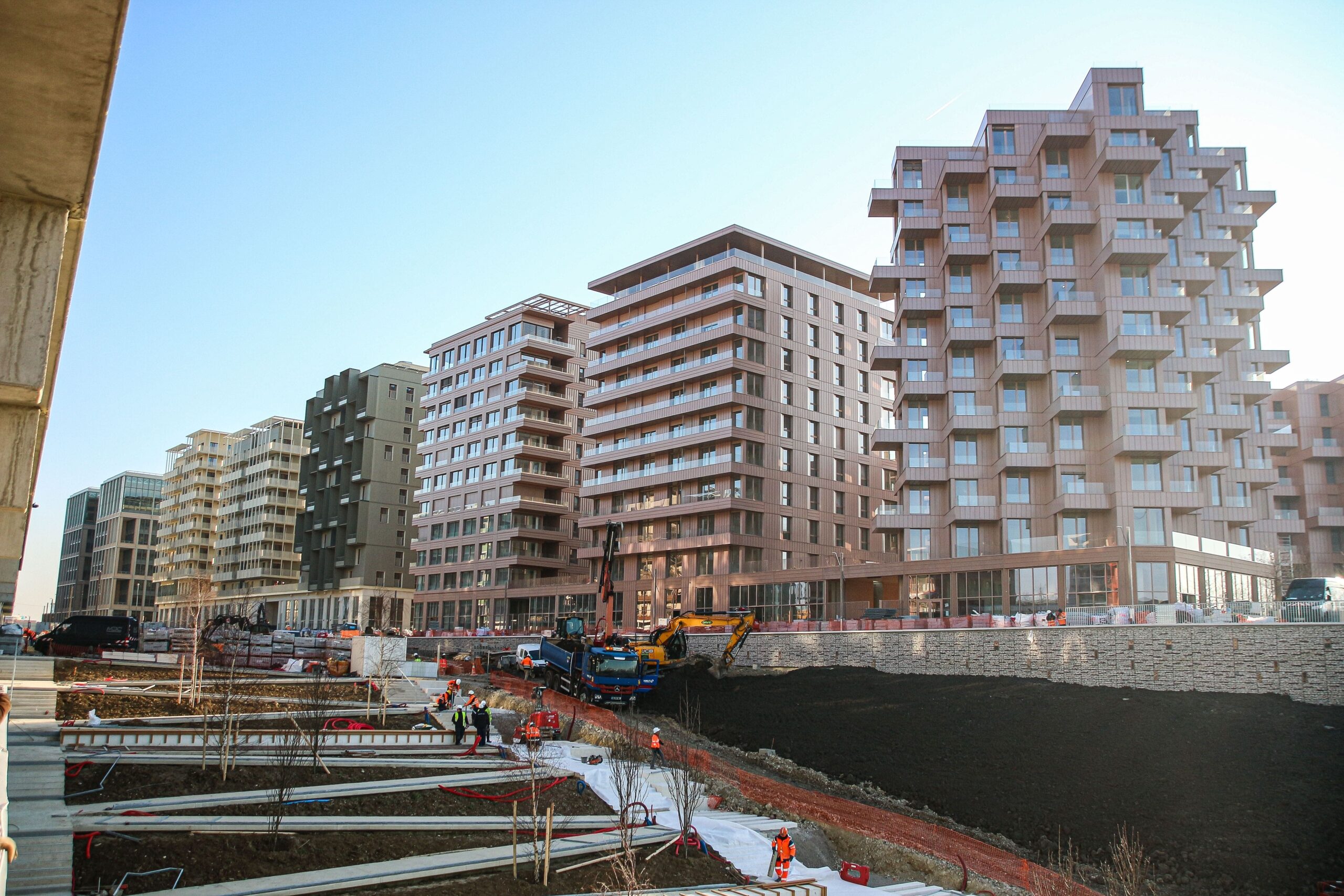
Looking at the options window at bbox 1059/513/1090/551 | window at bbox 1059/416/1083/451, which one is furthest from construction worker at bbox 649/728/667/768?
window at bbox 1059/416/1083/451

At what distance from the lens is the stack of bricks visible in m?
36.2

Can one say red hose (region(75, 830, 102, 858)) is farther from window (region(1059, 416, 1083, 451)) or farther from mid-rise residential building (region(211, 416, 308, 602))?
mid-rise residential building (region(211, 416, 308, 602))

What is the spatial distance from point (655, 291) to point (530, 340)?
2096 centimetres

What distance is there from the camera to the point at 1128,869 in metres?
18.7

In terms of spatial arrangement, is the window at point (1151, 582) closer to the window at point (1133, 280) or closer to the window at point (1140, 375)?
the window at point (1140, 375)

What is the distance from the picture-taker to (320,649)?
2537 inches

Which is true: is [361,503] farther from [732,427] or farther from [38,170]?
[38,170]

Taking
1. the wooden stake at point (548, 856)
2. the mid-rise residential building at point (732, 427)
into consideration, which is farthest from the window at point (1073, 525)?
the wooden stake at point (548, 856)

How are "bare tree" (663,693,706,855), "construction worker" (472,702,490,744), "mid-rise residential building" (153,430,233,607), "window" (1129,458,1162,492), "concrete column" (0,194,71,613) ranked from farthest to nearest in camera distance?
"mid-rise residential building" (153,430,233,607)
"window" (1129,458,1162,492)
"construction worker" (472,702,490,744)
"bare tree" (663,693,706,855)
"concrete column" (0,194,71,613)

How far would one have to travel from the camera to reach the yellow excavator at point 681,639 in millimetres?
50906

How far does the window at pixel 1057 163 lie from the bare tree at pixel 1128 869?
55.3 m

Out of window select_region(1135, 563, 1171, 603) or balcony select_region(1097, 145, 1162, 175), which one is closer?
window select_region(1135, 563, 1171, 603)

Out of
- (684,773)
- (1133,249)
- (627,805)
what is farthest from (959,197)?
(627,805)

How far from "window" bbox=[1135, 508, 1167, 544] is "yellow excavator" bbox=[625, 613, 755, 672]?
24.2 meters
